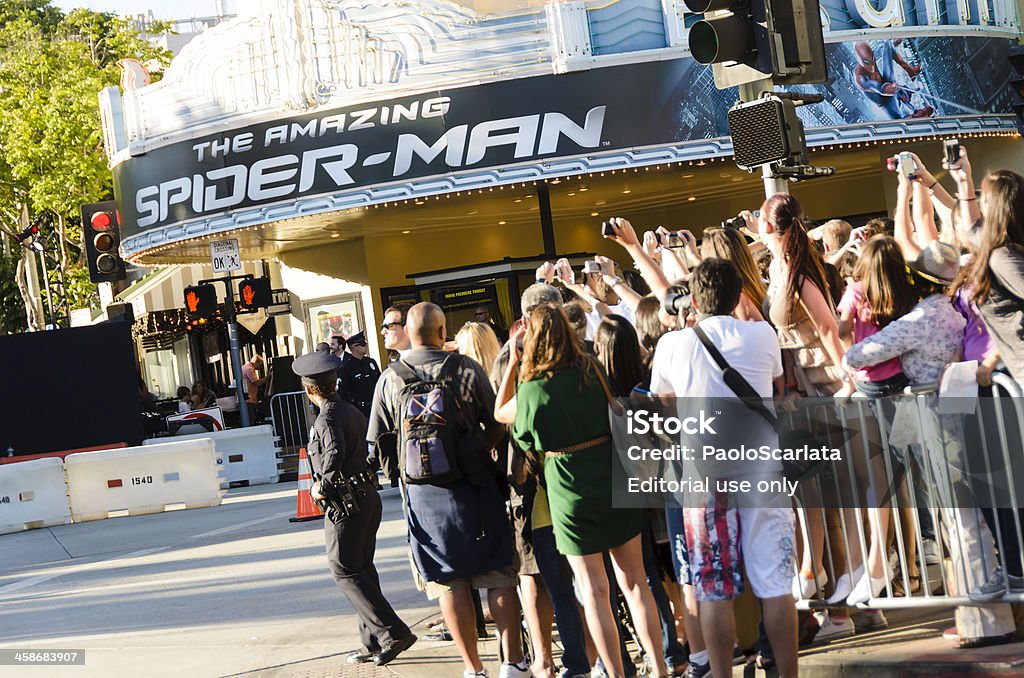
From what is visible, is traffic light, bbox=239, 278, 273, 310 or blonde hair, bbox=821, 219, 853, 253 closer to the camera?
blonde hair, bbox=821, 219, 853, 253

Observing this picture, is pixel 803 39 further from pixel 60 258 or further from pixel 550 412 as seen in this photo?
pixel 60 258

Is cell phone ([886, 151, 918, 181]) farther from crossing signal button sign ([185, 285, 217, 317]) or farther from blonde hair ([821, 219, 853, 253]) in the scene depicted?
crossing signal button sign ([185, 285, 217, 317])

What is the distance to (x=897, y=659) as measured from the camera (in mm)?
5910

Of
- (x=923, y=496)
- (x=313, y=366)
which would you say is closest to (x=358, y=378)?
(x=313, y=366)

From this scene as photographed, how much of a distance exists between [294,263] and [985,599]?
23.6 m

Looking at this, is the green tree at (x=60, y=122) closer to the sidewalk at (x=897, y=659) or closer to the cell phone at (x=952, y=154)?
the sidewalk at (x=897, y=659)

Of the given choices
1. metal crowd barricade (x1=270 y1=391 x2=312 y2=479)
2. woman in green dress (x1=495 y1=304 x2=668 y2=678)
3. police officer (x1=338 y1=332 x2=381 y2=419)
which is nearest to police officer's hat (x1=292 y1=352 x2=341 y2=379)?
woman in green dress (x1=495 y1=304 x2=668 y2=678)

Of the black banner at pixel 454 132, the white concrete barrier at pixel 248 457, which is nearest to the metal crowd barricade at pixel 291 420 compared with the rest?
the white concrete barrier at pixel 248 457

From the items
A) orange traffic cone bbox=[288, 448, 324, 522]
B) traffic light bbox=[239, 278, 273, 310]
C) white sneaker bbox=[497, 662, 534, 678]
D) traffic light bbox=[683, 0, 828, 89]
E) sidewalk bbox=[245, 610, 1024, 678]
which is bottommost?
sidewalk bbox=[245, 610, 1024, 678]

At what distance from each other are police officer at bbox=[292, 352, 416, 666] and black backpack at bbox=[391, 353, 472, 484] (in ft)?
3.47

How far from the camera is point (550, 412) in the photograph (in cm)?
617

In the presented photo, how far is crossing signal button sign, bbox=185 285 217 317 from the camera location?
2136 centimetres

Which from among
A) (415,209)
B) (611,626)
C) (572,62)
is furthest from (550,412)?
(415,209)

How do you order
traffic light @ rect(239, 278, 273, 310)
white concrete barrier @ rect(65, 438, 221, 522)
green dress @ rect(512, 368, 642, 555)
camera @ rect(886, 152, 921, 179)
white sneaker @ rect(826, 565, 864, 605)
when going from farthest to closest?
1. traffic light @ rect(239, 278, 273, 310)
2. white concrete barrier @ rect(65, 438, 221, 522)
3. camera @ rect(886, 152, 921, 179)
4. white sneaker @ rect(826, 565, 864, 605)
5. green dress @ rect(512, 368, 642, 555)
